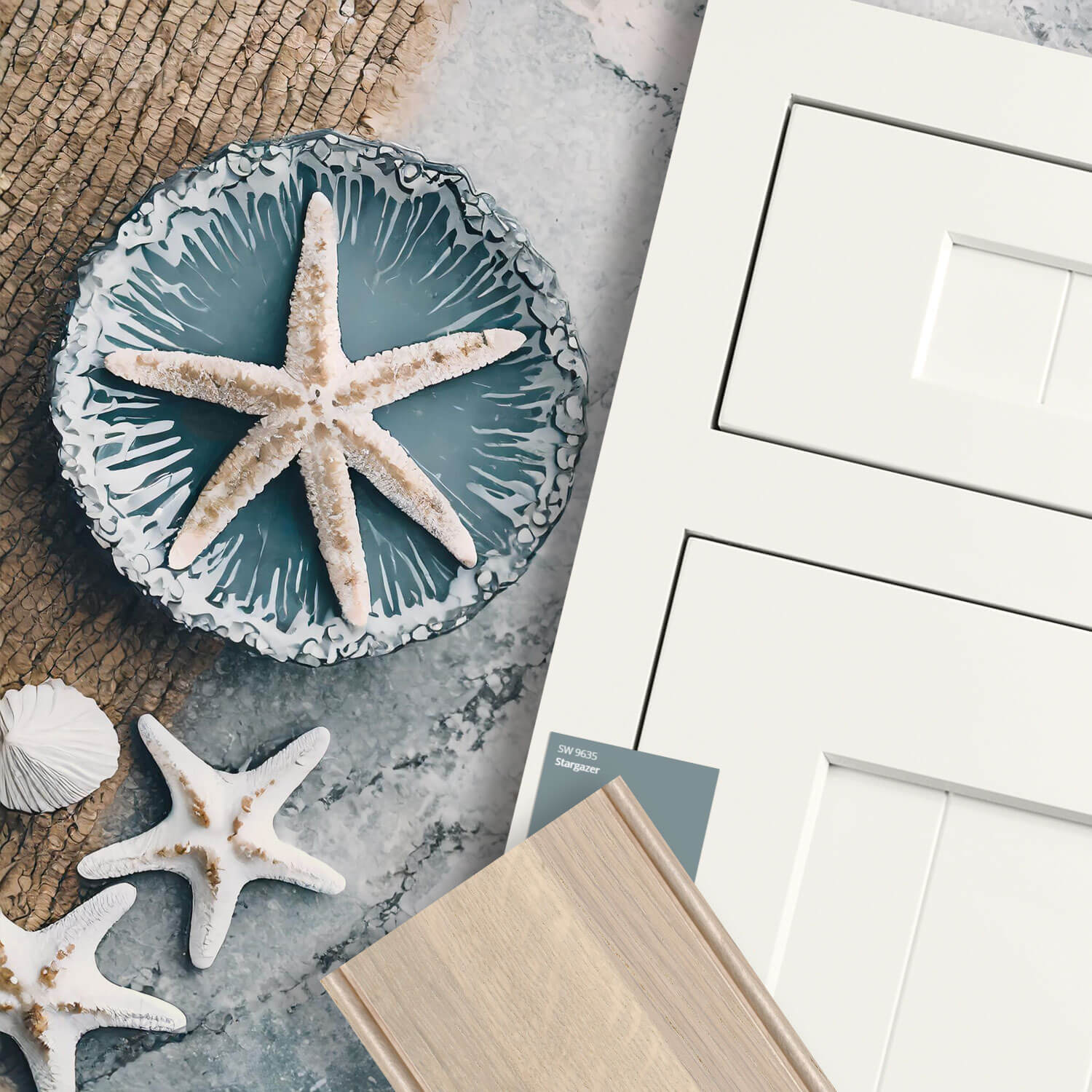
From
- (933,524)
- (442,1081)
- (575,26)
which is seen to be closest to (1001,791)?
(933,524)

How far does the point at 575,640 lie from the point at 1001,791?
295 mm

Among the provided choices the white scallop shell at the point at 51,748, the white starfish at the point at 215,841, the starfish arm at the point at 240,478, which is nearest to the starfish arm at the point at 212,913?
the white starfish at the point at 215,841

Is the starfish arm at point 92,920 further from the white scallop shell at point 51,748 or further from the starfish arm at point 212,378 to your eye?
the starfish arm at point 212,378

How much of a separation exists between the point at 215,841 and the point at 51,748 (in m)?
0.12

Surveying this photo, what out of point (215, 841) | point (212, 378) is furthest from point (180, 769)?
point (212, 378)

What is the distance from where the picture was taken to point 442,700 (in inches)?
25.4

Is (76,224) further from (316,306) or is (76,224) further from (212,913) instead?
(212,913)

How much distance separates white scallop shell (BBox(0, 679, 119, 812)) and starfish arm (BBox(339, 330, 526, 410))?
28cm

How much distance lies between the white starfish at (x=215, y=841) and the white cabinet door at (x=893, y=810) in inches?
9.7

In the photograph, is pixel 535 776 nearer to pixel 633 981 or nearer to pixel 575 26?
pixel 633 981

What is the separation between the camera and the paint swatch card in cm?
59

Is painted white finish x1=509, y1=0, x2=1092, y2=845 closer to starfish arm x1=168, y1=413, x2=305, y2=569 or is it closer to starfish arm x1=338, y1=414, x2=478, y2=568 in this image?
starfish arm x1=338, y1=414, x2=478, y2=568

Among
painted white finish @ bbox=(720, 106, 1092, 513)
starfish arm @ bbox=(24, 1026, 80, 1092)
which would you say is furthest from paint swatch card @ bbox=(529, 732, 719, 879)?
starfish arm @ bbox=(24, 1026, 80, 1092)

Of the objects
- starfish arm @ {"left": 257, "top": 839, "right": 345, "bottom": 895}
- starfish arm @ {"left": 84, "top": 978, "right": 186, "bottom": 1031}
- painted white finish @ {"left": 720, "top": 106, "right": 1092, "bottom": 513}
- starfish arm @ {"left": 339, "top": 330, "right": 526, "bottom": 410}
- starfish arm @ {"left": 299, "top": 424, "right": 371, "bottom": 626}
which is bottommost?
starfish arm @ {"left": 84, "top": 978, "right": 186, "bottom": 1031}
